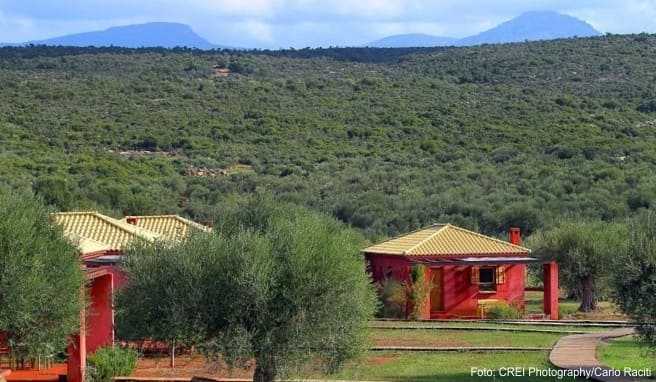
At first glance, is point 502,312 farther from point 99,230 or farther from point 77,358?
point 77,358

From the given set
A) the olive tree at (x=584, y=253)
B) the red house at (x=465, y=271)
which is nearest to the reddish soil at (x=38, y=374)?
the red house at (x=465, y=271)

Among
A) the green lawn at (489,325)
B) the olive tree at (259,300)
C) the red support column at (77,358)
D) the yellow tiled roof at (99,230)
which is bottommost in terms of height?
the green lawn at (489,325)

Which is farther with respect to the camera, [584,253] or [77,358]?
[584,253]

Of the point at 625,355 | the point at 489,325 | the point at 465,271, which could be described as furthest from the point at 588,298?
the point at 625,355

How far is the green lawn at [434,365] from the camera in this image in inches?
894

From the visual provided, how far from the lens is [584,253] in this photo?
39.6m

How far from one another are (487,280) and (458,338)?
336 inches

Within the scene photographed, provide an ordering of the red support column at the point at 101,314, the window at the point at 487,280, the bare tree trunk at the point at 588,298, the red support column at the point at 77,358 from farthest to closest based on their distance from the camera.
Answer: the bare tree trunk at the point at 588,298, the window at the point at 487,280, the red support column at the point at 101,314, the red support column at the point at 77,358

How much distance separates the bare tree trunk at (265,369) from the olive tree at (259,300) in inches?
0.6

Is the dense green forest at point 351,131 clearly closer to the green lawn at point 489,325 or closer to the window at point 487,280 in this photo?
the window at point 487,280

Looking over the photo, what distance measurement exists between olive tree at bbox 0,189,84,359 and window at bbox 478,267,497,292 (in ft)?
62.6

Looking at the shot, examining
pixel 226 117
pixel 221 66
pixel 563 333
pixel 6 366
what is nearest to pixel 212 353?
pixel 6 366

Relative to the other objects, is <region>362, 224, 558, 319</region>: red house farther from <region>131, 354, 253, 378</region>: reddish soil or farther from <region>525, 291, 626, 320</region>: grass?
<region>131, 354, 253, 378</region>: reddish soil

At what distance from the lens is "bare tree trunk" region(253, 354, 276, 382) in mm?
19812
